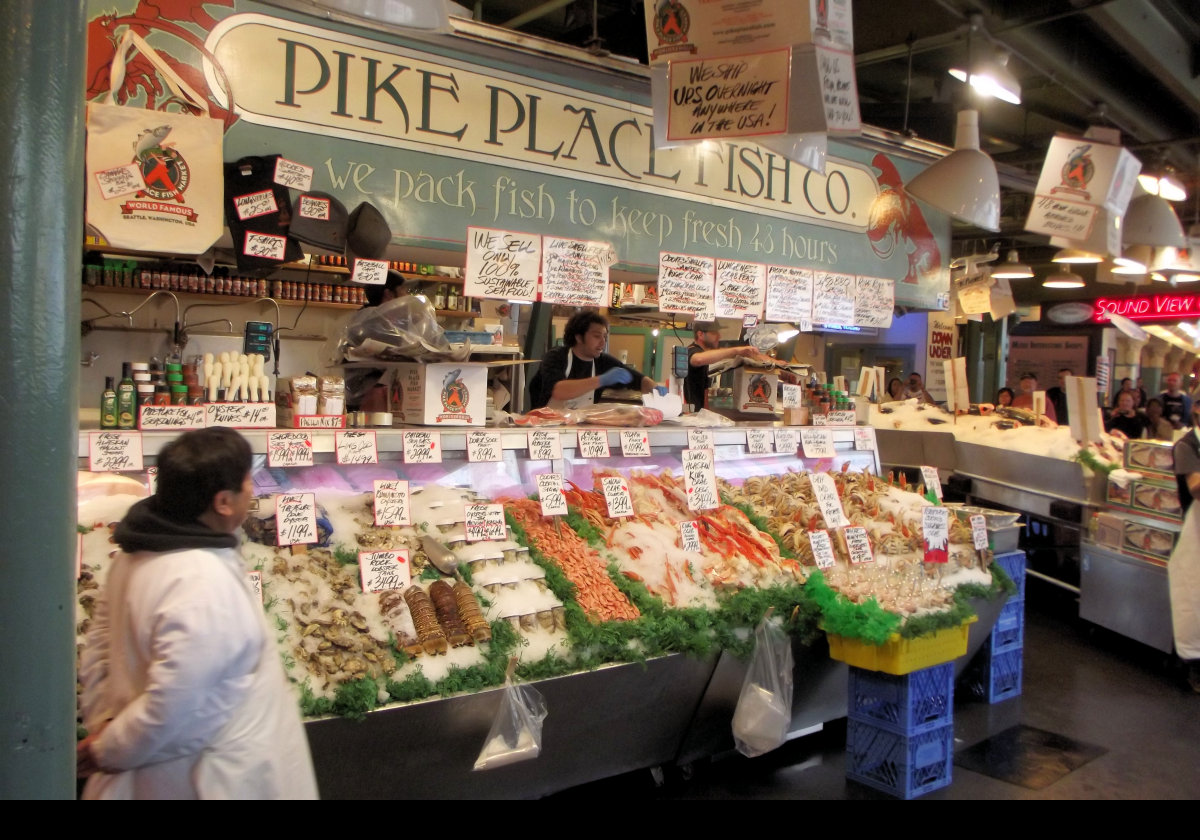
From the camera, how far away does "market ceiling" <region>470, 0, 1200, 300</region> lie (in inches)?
277

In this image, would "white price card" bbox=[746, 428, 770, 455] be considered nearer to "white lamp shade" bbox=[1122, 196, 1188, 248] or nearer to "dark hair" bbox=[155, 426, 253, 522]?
"dark hair" bbox=[155, 426, 253, 522]

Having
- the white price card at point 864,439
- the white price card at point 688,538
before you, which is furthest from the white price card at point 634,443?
the white price card at point 864,439

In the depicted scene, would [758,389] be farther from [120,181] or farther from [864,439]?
[120,181]

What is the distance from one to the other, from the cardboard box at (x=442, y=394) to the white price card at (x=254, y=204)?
0.87m

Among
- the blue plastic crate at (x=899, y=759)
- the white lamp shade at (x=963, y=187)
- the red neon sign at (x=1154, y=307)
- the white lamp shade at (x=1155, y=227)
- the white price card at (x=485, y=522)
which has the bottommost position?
the blue plastic crate at (x=899, y=759)

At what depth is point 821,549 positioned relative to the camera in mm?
4605

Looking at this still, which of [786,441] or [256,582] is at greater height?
[786,441]

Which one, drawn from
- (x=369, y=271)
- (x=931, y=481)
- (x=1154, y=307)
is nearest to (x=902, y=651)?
(x=931, y=481)

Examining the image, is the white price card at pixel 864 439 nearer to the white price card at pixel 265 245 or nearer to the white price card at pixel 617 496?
the white price card at pixel 617 496

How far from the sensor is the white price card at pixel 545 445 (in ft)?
14.0

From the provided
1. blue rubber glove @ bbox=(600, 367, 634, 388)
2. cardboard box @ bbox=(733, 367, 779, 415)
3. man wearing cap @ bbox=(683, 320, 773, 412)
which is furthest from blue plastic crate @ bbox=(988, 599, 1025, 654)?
blue rubber glove @ bbox=(600, 367, 634, 388)

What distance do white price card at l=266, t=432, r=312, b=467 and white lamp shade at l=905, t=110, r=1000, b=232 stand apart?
412 centimetres

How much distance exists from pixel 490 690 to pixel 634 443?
5.82 ft

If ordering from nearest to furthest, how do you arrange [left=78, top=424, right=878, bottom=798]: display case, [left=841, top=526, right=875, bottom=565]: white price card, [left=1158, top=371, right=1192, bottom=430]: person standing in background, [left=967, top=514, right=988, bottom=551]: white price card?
[left=78, top=424, right=878, bottom=798]: display case < [left=841, top=526, right=875, bottom=565]: white price card < [left=967, top=514, right=988, bottom=551]: white price card < [left=1158, top=371, right=1192, bottom=430]: person standing in background
